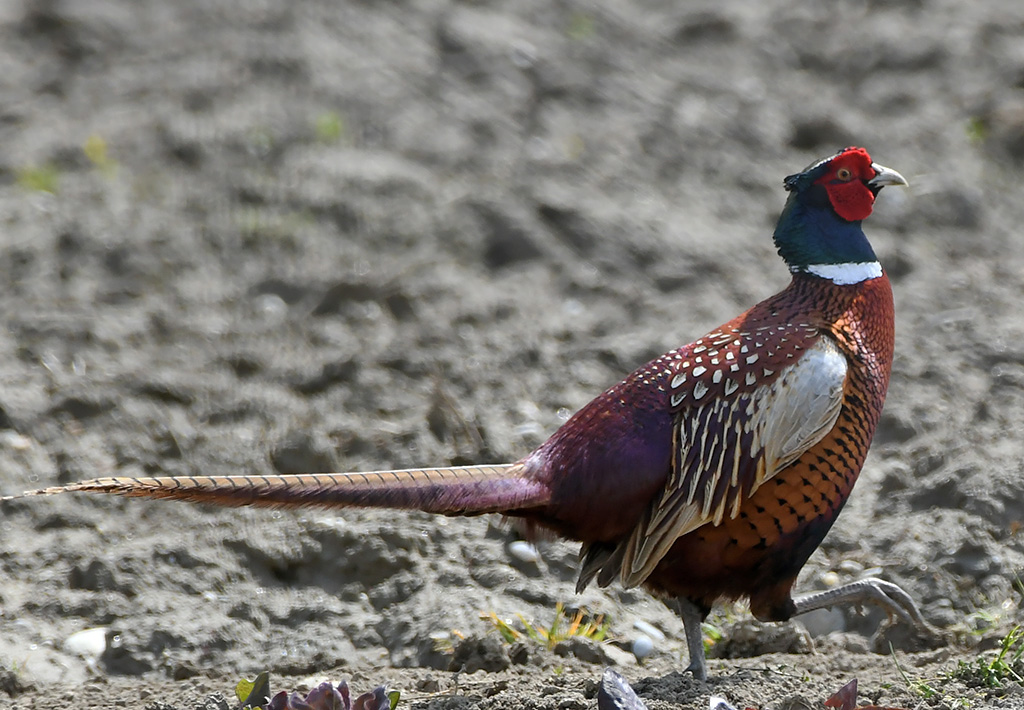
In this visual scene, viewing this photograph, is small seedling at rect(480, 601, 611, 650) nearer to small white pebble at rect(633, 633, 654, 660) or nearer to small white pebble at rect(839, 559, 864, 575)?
small white pebble at rect(633, 633, 654, 660)

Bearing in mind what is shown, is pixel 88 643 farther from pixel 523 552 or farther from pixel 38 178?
pixel 38 178

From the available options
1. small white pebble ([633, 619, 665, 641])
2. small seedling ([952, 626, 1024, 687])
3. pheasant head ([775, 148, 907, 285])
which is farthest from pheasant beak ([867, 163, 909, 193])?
small white pebble ([633, 619, 665, 641])

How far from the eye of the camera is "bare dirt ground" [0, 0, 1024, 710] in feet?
10.5

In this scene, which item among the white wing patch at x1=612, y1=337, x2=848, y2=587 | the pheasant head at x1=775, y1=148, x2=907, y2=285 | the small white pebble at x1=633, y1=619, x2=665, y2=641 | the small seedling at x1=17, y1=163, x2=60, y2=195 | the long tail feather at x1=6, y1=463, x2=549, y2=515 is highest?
the pheasant head at x1=775, y1=148, x2=907, y2=285

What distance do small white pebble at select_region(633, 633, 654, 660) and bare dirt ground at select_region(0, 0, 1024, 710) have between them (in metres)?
0.04

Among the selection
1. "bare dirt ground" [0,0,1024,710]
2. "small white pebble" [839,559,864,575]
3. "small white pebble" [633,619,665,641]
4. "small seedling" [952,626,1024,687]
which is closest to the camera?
"small seedling" [952,626,1024,687]

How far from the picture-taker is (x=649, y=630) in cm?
333

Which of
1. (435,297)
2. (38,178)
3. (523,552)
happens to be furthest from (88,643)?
(38,178)

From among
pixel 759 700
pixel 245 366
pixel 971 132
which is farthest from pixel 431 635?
pixel 971 132

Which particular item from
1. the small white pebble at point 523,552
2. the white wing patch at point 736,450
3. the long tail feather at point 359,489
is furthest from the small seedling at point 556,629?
the long tail feather at point 359,489

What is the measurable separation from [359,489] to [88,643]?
3.28 feet

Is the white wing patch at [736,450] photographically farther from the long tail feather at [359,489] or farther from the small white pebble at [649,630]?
the small white pebble at [649,630]

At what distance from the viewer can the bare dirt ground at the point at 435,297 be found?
10.5 ft

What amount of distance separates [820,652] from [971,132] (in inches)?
124
